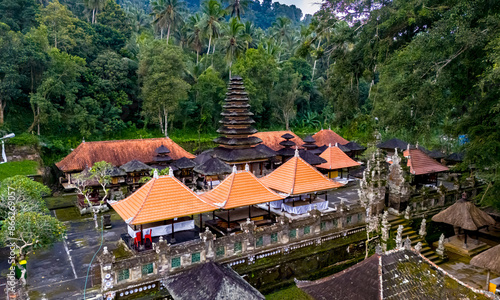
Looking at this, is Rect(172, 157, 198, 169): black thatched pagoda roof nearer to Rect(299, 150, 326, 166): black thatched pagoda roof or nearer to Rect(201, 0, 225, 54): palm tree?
Rect(299, 150, 326, 166): black thatched pagoda roof

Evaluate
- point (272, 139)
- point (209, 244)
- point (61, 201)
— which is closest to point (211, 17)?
point (272, 139)

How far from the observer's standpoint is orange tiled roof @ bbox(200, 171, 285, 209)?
15133mm

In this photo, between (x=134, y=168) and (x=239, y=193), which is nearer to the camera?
(x=239, y=193)

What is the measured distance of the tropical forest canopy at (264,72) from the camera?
49.5 feet

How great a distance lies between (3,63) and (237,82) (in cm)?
1849

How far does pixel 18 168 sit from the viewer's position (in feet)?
76.9

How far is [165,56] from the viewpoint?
33.0m

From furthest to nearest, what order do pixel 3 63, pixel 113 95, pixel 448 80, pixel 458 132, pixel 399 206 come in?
pixel 113 95 < pixel 3 63 < pixel 399 206 < pixel 458 132 < pixel 448 80

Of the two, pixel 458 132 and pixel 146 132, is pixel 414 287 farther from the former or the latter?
pixel 146 132

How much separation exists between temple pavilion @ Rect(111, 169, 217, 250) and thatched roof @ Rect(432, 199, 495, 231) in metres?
12.3

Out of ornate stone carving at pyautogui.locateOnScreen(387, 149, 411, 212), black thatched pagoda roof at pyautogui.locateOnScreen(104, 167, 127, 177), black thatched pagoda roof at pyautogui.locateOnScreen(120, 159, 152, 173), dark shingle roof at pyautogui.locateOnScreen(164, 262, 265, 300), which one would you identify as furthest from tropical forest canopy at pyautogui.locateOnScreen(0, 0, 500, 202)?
black thatched pagoda roof at pyautogui.locateOnScreen(120, 159, 152, 173)

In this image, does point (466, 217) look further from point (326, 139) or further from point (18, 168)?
point (18, 168)

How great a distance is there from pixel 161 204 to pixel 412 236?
42.7 ft

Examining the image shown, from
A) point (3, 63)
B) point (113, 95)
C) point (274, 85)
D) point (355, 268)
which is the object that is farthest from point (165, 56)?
point (355, 268)
